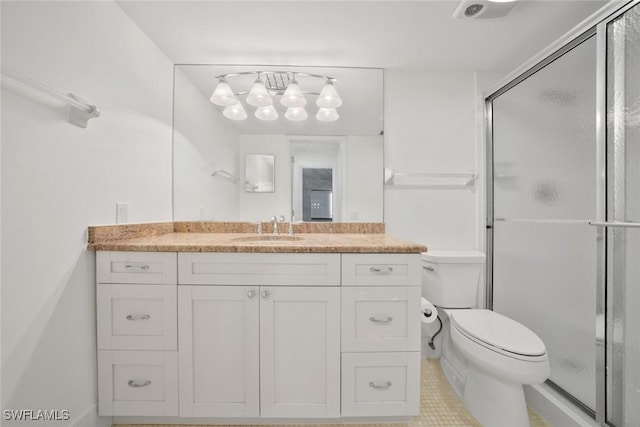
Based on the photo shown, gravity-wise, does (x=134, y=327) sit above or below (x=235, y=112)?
below

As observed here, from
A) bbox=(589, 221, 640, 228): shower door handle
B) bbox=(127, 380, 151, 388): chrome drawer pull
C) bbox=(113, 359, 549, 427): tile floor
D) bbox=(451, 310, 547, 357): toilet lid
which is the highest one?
bbox=(589, 221, 640, 228): shower door handle

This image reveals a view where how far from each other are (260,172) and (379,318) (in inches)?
47.0

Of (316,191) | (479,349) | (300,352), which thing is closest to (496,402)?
(479,349)

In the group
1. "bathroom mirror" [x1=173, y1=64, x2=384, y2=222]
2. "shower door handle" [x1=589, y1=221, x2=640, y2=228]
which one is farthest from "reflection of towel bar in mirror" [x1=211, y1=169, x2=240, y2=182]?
"shower door handle" [x1=589, y1=221, x2=640, y2=228]

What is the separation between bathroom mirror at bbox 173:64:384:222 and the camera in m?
1.83

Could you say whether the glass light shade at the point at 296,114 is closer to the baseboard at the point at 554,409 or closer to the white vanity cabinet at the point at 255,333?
the white vanity cabinet at the point at 255,333

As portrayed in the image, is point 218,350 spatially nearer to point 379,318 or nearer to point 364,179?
point 379,318

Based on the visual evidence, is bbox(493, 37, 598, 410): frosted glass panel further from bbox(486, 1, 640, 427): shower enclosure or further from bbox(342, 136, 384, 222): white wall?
bbox(342, 136, 384, 222): white wall

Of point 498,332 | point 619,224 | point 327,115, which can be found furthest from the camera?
point 327,115

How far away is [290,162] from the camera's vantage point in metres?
1.85

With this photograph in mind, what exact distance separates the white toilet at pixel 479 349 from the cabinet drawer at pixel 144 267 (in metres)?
1.47

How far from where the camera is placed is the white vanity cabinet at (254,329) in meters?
1.23

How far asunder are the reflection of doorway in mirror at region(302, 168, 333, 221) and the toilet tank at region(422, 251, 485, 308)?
774 mm

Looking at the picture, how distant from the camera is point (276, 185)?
1.85 metres
